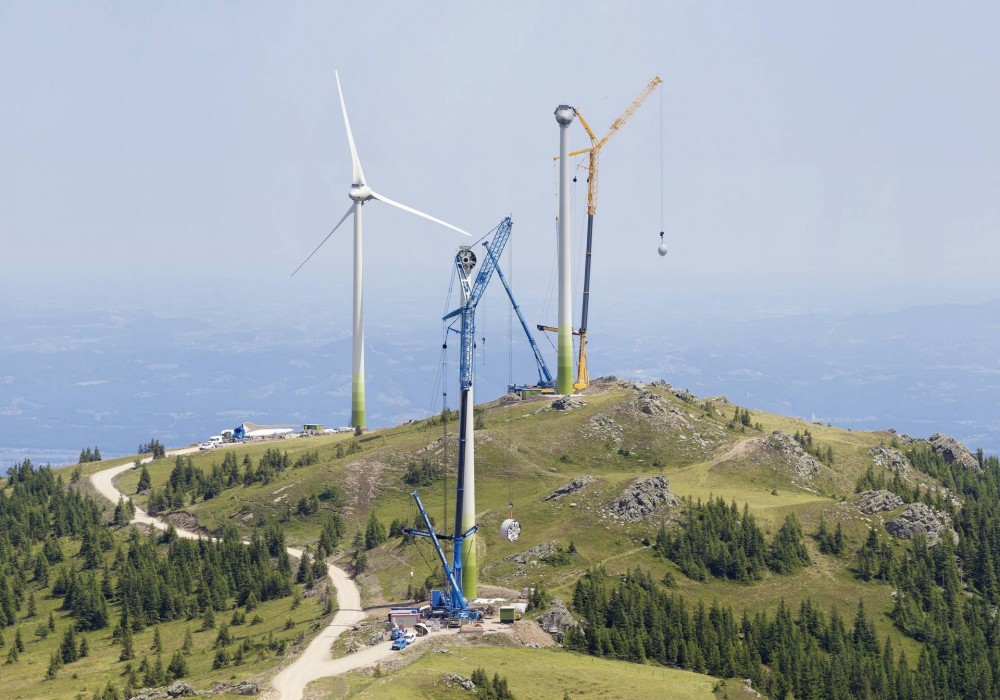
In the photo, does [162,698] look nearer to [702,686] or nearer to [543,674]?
[543,674]

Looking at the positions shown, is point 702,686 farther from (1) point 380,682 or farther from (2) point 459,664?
(1) point 380,682

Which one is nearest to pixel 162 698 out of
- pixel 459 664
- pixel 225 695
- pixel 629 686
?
pixel 225 695

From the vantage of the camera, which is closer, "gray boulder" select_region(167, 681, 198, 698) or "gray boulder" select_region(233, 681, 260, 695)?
"gray boulder" select_region(233, 681, 260, 695)

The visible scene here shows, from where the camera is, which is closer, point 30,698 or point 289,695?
point 289,695

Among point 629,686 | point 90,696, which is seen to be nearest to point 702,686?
point 629,686

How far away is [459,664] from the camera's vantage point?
634ft

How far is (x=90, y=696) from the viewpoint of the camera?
19525 centimetres

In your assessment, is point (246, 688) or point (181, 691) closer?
point (246, 688)

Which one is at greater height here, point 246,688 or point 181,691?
point 246,688

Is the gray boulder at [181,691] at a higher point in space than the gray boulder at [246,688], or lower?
lower

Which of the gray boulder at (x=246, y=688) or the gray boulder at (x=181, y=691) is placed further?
the gray boulder at (x=181, y=691)

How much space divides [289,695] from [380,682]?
1188 centimetres

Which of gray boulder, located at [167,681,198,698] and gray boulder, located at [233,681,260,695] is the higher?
gray boulder, located at [233,681,260,695]

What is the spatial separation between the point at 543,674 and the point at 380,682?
77.9ft
